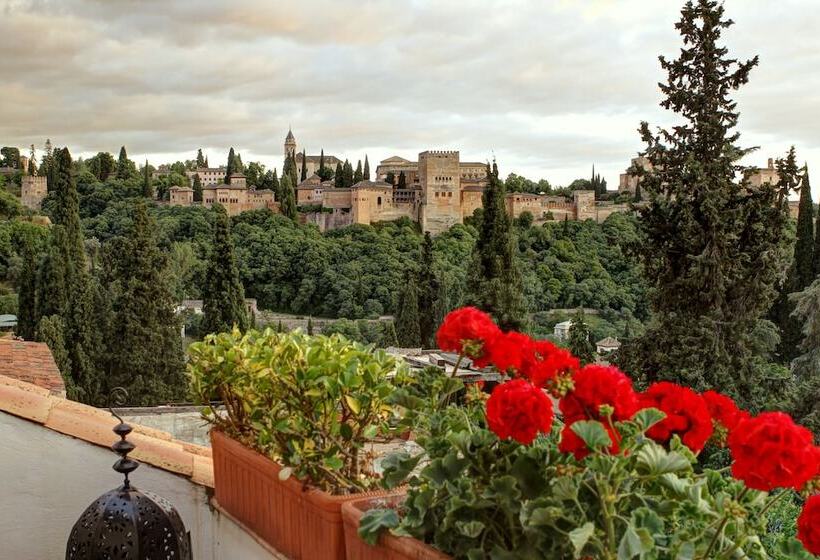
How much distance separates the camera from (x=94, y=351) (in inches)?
632

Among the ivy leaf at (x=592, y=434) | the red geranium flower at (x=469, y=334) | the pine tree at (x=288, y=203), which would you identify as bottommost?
the ivy leaf at (x=592, y=434)

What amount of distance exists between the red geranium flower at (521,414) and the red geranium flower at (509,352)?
259mm

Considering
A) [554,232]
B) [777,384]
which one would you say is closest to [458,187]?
[554,232]

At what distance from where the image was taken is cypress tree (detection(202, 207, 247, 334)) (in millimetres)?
16891

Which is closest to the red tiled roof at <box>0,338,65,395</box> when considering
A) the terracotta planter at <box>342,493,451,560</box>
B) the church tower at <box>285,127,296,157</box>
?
the terracotta planter at <box>342,493,451,560</box>

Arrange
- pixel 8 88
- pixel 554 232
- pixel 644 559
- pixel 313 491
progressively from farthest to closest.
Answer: pixel 554 232
pixel 8 88
pixel 313 491
pixel 644 559

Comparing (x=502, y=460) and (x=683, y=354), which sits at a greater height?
(x=502, y=460)

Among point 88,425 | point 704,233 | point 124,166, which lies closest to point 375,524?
point 88,425

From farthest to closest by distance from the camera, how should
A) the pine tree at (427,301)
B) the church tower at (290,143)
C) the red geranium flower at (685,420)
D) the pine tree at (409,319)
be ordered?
1. the church tower at (290,143)
2. the pine tree at (427,301)
3. the pine tree at (409,319)
4. the red geranium flower at (685,420)

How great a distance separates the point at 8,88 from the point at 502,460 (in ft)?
24.5

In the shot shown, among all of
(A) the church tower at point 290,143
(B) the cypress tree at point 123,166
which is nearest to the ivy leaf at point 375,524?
(B) the cypress tree at point 123,166

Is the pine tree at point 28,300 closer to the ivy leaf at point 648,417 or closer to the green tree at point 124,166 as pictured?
the ivy leaf at point 648,417

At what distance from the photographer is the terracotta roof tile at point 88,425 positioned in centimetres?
203

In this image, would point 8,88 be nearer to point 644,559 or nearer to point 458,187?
point 644,559
